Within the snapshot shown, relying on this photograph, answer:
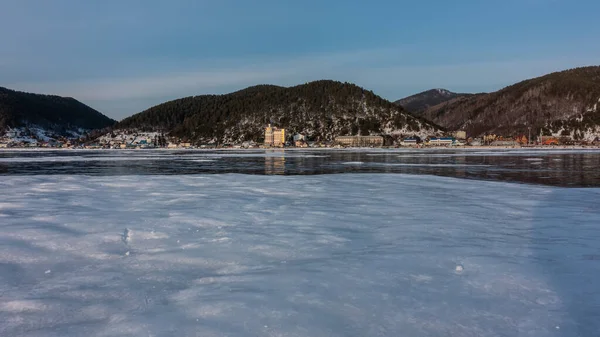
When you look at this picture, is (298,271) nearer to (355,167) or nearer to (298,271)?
(298,271)

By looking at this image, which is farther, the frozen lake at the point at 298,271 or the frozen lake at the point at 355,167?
the frozen lake at the point at 355,167

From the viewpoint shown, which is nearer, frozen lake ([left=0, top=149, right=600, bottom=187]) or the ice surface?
the ice surface

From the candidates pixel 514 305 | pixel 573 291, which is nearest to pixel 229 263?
pixel 514 305

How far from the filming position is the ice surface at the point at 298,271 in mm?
4504

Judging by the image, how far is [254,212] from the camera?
38.1ft

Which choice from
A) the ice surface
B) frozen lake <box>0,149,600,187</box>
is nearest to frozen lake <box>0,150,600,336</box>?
the ice surface

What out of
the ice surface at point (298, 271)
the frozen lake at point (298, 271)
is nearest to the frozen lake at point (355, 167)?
the frozen lake at point (298, 271)

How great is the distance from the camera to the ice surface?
177 inches

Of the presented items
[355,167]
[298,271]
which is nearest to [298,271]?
[298,271]

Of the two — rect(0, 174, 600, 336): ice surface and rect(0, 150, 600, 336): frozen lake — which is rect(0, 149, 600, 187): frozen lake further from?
rect(0, 174, 600, 336): ice surface

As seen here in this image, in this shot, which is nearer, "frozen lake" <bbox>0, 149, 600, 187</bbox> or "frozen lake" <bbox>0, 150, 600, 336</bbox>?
"frozen lake" <bbox>0, 150, 600, 336</bbox>

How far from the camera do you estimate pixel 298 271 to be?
20.3 feet

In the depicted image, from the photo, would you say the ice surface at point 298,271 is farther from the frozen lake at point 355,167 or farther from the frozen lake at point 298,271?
the frozen lake at point 355,167

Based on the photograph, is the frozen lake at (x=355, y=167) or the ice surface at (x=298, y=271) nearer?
the ice surface at (x=298, y=271)
